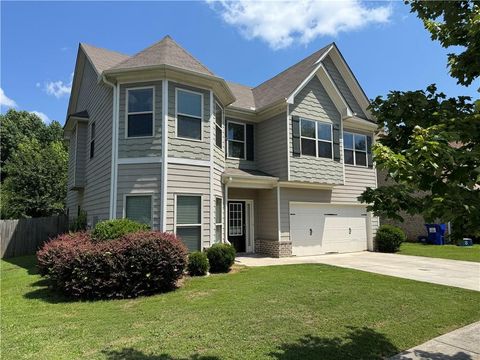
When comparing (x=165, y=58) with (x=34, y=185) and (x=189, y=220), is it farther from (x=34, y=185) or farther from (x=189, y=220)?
(x=34, y=185)

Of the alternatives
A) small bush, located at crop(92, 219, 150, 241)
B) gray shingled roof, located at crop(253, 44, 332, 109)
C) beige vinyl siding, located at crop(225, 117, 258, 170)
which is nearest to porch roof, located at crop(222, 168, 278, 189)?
beige vinyl siding, located at crop(225, 117, 258, 170)

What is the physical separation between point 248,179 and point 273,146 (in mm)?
2263

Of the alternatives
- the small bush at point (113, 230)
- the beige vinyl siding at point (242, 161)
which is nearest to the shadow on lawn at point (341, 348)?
the small bush at point (113, 230)

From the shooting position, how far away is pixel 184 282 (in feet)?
31.0

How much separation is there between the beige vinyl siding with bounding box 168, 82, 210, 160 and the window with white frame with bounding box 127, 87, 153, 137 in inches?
26.1

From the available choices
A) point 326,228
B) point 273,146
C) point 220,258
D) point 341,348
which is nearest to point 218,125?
point 273,146

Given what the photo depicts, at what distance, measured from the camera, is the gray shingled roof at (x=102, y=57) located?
1393cm

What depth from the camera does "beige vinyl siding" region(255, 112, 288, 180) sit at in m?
14.6

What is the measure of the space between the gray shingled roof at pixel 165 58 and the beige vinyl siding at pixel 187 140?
0.70 meters

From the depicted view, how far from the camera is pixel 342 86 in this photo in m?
17.8

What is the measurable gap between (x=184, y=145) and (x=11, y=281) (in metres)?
6.48

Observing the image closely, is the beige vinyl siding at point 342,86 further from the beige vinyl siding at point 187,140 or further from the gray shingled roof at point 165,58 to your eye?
the beige vinyl siding at point 187,140

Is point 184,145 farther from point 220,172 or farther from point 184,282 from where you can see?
point 184,282

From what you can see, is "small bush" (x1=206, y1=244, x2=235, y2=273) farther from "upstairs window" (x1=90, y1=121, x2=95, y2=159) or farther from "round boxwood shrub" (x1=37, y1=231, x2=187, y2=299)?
"upstairs window" (x1=90, y1=121, x2=95, y2=159)
